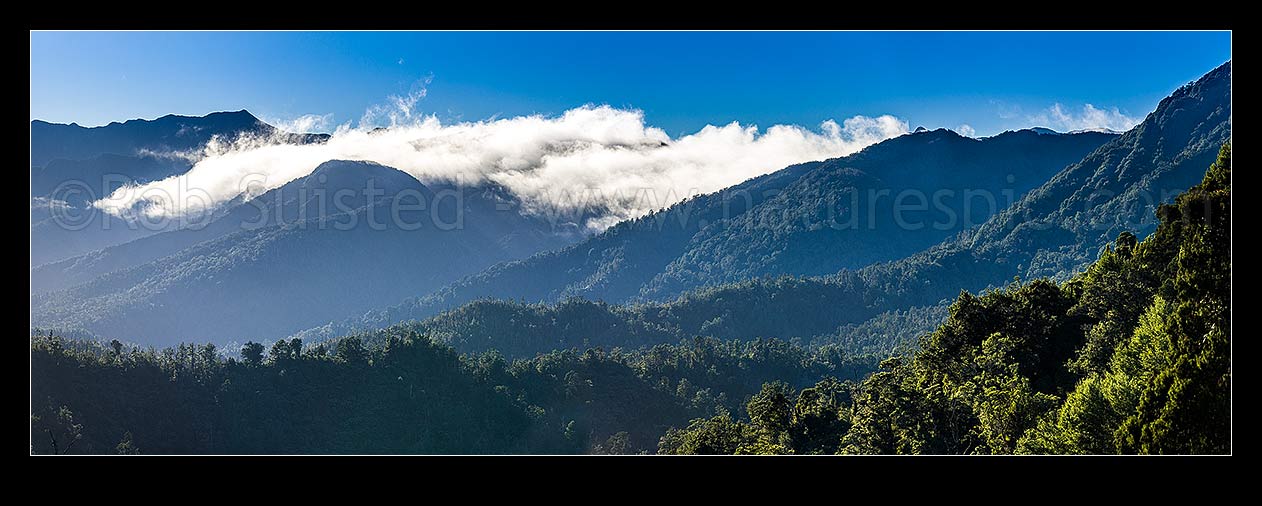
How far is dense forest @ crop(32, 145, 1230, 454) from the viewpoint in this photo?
9906 mm

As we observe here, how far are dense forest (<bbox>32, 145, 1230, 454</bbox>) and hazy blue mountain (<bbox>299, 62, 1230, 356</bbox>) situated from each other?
2.04 ft

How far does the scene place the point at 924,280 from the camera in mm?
133375

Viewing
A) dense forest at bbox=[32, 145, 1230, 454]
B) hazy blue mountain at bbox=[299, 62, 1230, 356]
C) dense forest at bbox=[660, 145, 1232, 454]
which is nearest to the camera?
dense forest at bbox=[660, 145, 1232, 454]

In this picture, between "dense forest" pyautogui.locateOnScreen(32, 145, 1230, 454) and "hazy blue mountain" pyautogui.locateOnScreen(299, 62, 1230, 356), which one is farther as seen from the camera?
"hazy blue mountain" pyautogui.locateOnScreen(299, 62, 1230, 356)

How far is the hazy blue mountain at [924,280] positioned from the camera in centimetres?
9706

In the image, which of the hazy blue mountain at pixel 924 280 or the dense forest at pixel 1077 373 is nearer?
the dense forest at pixel 1077 373

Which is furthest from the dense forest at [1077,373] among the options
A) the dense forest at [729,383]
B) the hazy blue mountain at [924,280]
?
the hazy blue mountain at [924,280]

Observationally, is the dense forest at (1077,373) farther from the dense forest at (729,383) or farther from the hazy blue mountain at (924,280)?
the hazy blue mountain at (924,280)

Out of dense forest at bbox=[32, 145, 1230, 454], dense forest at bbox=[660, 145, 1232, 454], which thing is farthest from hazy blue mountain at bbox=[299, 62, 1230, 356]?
dense forest at bbox=[660, 145, 1232, 454]

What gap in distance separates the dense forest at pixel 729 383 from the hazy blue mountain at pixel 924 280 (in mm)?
622

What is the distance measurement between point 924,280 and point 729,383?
226 ft

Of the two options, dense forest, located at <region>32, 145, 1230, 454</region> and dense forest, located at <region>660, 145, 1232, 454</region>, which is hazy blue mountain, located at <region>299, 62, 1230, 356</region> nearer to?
dense forest, located at <region>32, 145, 1230, 454</region>
